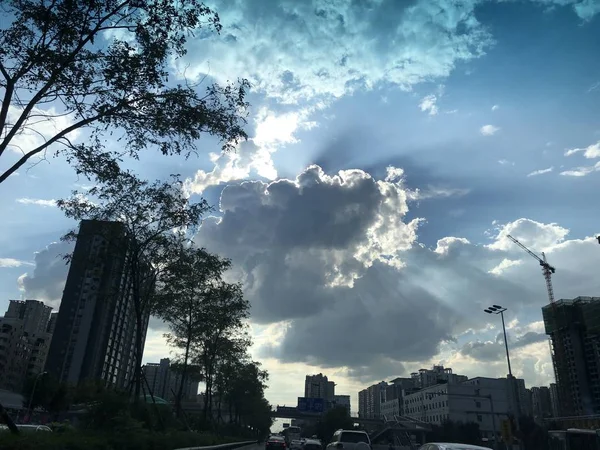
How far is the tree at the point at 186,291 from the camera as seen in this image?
2860 cm

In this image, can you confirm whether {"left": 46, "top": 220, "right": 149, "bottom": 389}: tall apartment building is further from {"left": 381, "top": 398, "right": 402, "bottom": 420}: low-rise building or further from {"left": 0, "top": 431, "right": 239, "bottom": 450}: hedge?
{"left": 381, "top": 398, "right": 402, "bottom": 420}: low-rise building

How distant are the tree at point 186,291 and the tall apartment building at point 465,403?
101976mm

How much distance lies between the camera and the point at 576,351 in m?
124

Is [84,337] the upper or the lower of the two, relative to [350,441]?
upper

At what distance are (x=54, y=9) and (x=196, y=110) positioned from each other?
14.3 feet

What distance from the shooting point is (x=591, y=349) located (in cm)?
12188

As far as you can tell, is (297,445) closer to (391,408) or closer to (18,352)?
(18,352)

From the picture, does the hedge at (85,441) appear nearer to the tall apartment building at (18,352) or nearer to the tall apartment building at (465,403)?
the tall apartment building at (18,352)

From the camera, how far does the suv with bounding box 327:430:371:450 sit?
69.5ft

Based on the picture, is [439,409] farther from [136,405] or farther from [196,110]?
[196,110]

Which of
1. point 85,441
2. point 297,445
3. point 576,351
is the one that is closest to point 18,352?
point 297,445

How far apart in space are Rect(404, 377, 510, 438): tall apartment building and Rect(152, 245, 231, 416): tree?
102m

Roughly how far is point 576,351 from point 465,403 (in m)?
33.0

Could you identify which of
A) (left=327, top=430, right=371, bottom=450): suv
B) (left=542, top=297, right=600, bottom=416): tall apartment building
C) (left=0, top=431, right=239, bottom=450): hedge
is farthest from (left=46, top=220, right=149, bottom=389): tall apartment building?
(left=542, top=297, right=600, bottom=416): tall apartment building
